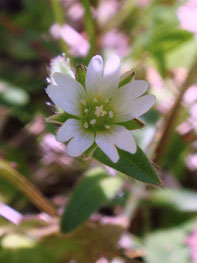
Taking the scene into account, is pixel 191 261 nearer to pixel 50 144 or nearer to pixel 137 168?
pixel 137 168

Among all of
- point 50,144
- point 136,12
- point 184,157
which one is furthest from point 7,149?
point 136,12

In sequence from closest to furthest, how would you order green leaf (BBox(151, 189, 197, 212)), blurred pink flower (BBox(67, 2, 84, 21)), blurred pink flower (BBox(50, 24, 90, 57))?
green leaf (BBox(151, 189, 197, 212)), blurred pink flower (BBox(50, 24, 90, 57)), blurred pink flower (BBox(67, 2, 84, 21))

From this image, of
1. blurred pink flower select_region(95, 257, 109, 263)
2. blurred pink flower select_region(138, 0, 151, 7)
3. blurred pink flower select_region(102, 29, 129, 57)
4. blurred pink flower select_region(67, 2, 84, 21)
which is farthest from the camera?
blurred pink flower select_region(67, 2, 84, 21)

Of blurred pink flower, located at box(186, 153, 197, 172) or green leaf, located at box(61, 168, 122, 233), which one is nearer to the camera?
green leaf, located at box(61, 168, 122, 233)

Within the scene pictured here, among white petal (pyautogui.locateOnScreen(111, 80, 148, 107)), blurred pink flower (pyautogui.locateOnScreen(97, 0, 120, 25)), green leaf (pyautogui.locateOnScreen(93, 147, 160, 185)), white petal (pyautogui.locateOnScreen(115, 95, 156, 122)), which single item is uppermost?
blurred pink flower (pyautogui.locateOnScreen(97, 0, 120, 25))

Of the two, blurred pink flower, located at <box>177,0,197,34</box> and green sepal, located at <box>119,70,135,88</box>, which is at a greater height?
blurred pink flower, located at <box>177,0,197,34</box>

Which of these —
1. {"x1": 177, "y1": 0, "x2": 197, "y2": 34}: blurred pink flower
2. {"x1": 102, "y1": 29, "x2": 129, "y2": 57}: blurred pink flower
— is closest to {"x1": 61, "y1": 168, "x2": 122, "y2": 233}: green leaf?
{"x1": 177, "y1": 0, "x2": 197, "y2": 34}: blurred pink flower

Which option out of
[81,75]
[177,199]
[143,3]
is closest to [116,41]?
[143,3]

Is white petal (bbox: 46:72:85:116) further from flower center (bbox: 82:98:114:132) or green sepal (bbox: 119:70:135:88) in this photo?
green sepal (bbox: 119:70:135:88)
